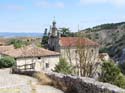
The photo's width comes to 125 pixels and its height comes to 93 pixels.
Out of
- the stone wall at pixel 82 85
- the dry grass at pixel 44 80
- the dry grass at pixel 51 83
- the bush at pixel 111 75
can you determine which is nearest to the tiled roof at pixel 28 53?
the bush at pixel 111 75

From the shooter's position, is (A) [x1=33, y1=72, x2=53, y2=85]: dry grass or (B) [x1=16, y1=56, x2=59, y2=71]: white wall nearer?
(A) [x1=33, y1=72, x2=53, y2=85]: dry grass

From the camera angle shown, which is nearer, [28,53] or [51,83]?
[51,83]

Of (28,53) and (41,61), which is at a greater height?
(28,53)

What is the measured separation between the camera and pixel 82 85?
36.9 ft

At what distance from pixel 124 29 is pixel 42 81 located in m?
119

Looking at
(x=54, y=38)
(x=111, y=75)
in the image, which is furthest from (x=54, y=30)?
(x=111, y=75)

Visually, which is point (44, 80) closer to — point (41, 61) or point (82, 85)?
point (82, 85)

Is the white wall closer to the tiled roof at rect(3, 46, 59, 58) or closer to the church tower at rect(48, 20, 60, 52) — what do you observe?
the tiled roof at rect(3, 46, 59, 58)

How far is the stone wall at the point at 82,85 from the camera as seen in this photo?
9547 mm

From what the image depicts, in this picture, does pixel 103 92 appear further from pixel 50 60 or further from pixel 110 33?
pixel 110 33

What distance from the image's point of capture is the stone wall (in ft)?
31.3

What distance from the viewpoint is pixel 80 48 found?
22969 mm

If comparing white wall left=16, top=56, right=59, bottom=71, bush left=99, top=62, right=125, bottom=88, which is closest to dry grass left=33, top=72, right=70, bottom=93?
bush left=99, top=62, right=125, bottom=88

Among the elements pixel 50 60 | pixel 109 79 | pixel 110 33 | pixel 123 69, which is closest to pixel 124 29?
pixel 110 33
